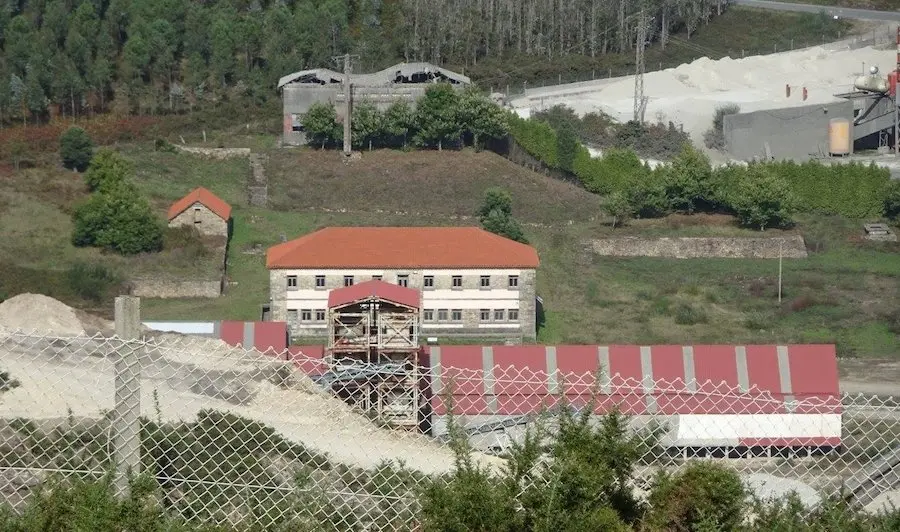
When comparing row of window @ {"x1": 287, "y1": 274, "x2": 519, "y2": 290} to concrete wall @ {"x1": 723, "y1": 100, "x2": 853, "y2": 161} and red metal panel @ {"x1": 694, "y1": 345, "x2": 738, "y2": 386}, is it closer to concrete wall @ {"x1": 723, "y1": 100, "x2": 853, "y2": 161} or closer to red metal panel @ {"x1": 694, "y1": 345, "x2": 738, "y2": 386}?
red metal panel @ {"x1": 694, "y1": 345, "x2": 738, "y2": 386}

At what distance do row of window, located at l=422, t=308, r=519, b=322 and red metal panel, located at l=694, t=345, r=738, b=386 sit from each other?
13.2m

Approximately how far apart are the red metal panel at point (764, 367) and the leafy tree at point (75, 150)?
31.3 metres

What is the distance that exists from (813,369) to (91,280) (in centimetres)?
2264

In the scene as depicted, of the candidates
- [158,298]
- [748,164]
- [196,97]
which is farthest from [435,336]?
[196,97]

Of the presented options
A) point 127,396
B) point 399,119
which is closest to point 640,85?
point 399,119

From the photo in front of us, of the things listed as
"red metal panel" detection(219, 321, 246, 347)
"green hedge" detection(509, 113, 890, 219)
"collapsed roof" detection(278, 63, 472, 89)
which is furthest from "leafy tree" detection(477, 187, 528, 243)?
"red metal panel" detection(219, 321, 246, 347)

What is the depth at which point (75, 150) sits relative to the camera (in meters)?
59.7

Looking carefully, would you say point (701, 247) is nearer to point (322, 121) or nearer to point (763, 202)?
point (763, 202)

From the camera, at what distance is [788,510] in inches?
523

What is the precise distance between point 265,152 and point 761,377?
33086 mm

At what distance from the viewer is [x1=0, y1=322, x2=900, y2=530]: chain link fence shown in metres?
13.9

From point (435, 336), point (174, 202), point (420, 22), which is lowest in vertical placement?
point (435, 336)

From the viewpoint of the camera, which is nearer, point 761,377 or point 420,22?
point 761,377

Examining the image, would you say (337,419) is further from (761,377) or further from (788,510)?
(761,377)
